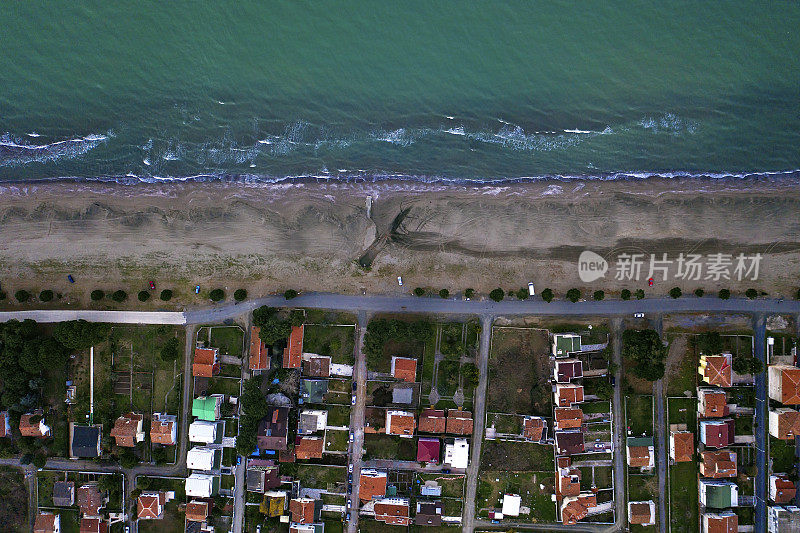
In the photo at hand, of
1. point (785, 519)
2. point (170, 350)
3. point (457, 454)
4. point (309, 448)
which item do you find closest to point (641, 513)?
point (785, 519)

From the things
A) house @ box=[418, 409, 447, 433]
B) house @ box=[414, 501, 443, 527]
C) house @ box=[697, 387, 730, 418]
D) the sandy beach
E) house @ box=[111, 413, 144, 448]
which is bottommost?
house @ box=[414, 501, 443, 527]

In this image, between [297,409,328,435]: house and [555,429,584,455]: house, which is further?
[297,409,328,435]: house

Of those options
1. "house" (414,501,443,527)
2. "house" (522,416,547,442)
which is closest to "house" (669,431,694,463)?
"house" (522,416,547,442)

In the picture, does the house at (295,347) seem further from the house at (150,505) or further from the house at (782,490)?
the house at (782,490)

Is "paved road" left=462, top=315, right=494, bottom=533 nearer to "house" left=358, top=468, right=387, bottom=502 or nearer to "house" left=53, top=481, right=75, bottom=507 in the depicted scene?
"house" left=358, top=468, right=387, bottom=502

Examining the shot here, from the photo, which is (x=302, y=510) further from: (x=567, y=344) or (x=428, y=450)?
(x=567, y=344)

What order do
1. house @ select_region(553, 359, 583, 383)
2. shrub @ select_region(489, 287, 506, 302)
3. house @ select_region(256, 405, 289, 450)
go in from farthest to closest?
1. house @ select_region(256, 405, 289, 450)
2. shrub @ select_region(489, 287, 506, 302)
3. house @ select_region(553, 359, 583, 383)

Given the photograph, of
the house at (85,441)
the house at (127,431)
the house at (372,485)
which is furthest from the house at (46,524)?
the house at (372,485)
